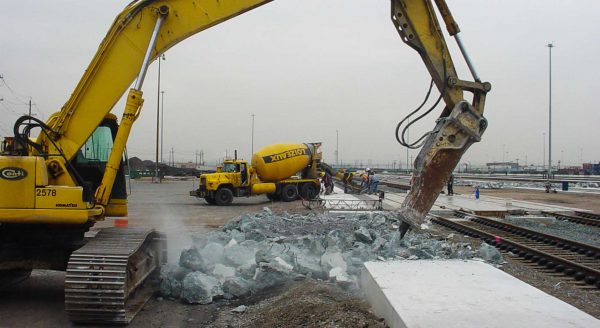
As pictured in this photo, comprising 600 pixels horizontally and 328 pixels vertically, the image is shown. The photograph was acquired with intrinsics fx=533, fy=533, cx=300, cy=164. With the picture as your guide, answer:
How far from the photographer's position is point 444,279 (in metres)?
6.04

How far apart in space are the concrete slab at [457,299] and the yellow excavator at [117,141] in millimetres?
1089

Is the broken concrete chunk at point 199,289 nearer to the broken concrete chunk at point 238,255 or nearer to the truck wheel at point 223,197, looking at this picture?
the broken concrete chunk at point 238,255

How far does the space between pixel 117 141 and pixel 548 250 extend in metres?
9.63

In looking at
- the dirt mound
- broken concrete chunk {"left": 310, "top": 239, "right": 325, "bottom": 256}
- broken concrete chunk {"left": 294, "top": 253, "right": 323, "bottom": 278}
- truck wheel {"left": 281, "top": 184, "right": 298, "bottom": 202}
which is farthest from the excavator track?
truck wheel {"left": 281, "top": 184, "right": 298, "bottom": 202}

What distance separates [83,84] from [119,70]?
52cm

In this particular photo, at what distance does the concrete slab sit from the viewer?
15.0 ft

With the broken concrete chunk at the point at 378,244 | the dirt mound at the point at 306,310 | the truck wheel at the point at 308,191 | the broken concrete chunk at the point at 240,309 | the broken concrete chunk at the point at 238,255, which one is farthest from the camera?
the truck wheel at the point at 308,191

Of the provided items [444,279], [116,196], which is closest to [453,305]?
[444,279]

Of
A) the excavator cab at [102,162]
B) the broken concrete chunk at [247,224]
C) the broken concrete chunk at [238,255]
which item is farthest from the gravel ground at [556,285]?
the excavator cab at [102,162]

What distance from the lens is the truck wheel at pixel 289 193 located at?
2852 centimetres

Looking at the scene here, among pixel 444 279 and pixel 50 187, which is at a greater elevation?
pixel 50 187

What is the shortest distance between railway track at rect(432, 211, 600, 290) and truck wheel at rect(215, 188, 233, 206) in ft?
41.6

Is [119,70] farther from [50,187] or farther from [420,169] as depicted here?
[420,169]

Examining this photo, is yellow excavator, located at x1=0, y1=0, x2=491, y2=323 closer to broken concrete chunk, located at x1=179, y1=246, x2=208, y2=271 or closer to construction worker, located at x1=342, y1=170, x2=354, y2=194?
broken concrete chunk, located at x1=179, y1=246, x2=208, y2=271
